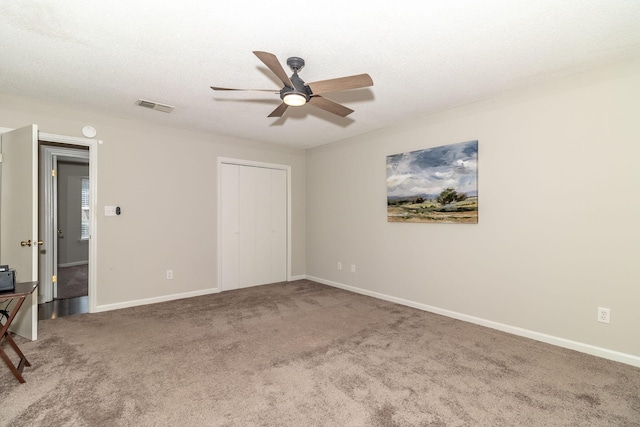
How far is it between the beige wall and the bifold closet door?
22 cm

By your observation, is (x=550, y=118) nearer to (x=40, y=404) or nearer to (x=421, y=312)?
(x=421, y=312)

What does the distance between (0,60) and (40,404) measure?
2645 mm

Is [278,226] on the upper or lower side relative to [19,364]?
upper

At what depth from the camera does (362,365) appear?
8.26 ft

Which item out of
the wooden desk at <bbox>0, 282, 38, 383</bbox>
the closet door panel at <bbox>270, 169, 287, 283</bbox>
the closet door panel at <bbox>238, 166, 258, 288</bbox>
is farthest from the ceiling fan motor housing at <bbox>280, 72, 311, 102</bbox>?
the closet door panel at <bbox>270, 169, 287, 283</bbox>

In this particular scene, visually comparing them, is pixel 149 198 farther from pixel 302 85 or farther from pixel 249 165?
pixel 302 85

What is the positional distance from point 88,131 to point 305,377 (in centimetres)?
379

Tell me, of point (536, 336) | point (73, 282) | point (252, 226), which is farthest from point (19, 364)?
point (536, 336)

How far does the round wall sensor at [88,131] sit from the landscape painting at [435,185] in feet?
12.3

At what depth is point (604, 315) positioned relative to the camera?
8.80ft

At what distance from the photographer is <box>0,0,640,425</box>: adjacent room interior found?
204 centimetres

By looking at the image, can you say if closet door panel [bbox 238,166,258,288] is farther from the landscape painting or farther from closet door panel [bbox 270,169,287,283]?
the landscape painting

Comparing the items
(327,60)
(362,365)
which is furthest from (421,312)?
(327,60)

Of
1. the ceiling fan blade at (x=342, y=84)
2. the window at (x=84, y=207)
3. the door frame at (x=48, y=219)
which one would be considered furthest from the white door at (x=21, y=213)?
the window at (x=84, y=207)
